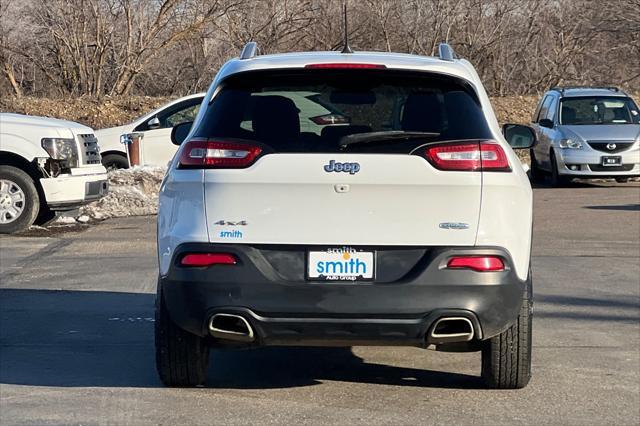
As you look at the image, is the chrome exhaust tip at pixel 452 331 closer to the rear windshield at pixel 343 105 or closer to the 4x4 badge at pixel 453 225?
the 4x4 badge at pixel 453 225

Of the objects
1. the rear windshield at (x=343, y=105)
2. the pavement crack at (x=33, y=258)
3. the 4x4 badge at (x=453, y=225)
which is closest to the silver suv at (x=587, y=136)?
the pavement crack at (x=33, y=258)

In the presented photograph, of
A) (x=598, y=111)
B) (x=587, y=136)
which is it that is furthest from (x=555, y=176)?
(x=598, y=111)

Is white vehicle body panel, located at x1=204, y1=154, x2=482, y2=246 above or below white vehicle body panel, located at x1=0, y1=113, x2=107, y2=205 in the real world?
above

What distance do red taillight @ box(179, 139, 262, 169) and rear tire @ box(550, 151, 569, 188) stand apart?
15.2m

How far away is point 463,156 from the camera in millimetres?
5844

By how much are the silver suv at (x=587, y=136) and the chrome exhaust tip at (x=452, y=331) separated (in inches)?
551

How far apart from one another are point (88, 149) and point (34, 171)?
2.66ft

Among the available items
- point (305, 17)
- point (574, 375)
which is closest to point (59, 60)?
point (305, 17)

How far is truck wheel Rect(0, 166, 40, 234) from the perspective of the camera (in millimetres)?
13797

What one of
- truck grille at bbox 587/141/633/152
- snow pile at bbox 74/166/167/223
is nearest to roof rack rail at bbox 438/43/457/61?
snow pile at bbox 74/166/167/223

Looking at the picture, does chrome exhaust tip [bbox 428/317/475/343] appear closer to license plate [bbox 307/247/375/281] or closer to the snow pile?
license plate [bbox 307/247/375/281]

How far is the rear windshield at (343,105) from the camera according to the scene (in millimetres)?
5918

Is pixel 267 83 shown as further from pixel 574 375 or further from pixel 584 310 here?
pixel 584 310

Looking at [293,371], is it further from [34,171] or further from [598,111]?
[598,111]
